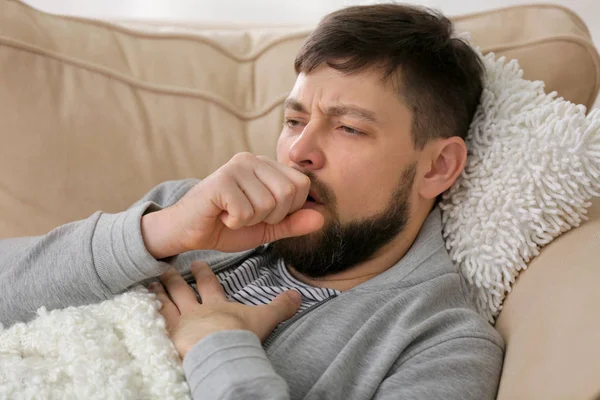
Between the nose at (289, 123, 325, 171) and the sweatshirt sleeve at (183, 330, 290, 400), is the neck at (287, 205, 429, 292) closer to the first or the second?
the nose at (289, 123, 325, 171)

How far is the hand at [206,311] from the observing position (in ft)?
2.82

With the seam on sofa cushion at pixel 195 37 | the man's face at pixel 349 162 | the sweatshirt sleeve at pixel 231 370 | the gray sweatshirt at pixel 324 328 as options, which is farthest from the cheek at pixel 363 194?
the seam on sofa cushion at pixel 195 37

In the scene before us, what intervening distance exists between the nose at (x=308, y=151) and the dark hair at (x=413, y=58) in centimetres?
13

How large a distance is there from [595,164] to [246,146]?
0.71 meters

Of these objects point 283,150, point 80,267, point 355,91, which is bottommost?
point 80,267

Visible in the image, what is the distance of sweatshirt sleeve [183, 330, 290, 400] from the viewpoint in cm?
74

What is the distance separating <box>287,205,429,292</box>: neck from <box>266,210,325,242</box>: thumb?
8.0 inches

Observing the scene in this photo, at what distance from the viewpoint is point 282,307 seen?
978 mm

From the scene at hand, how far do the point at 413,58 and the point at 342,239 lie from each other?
364mm

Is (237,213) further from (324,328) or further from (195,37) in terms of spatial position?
(195,37)

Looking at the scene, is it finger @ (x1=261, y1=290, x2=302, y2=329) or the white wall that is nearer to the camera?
finger @ (x1=261, y1=290, x2=302, y2=329)

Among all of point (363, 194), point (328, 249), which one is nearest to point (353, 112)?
point (363, 194)

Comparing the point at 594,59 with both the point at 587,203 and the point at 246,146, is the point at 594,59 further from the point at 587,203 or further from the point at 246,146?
the point at 246,146

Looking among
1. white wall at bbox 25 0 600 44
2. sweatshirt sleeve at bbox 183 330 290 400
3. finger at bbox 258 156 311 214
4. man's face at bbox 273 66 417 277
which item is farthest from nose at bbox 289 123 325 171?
white wall at bbox 25 0 600 44
